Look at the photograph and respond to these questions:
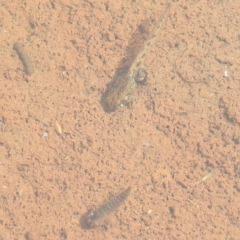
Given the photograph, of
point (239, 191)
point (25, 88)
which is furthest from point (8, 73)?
point (239, 191)

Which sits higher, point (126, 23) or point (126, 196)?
point (126, 23)

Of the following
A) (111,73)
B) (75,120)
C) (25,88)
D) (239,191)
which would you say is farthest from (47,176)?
(239,191)

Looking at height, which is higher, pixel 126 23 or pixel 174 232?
pixel 126 23

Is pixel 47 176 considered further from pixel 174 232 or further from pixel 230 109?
pixel 230 109

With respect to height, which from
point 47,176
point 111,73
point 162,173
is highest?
point 111,73

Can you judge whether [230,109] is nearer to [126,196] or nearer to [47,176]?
[126,196]

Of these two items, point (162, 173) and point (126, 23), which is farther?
point (126, 23)
